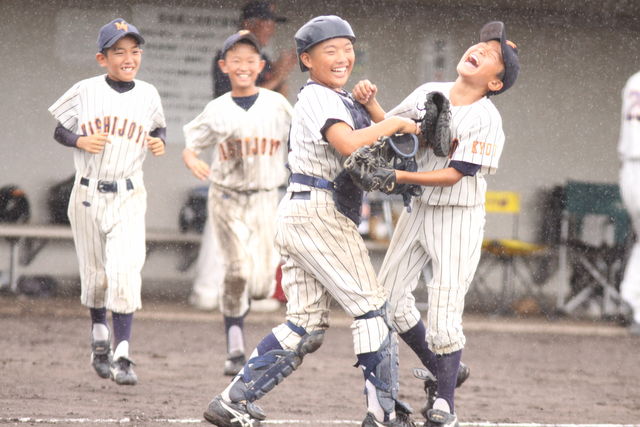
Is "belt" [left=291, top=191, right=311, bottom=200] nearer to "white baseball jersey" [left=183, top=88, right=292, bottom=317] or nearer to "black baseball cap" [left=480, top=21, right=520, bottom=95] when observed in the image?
"black baseball cap" [left=480, top=21, right=520, bottom=95]

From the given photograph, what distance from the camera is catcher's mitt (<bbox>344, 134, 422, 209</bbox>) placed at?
4.34 meters

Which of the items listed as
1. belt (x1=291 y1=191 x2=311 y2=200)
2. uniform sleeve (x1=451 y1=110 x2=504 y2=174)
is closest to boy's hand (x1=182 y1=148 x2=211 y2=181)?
belt (x1=291 y1=191 x2=311 y2=200)

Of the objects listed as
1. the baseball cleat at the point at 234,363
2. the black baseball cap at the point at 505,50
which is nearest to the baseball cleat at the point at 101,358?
the baseball cleat at the point at 234,363

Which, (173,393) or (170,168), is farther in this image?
(170,168)

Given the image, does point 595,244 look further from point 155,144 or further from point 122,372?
point 122,372

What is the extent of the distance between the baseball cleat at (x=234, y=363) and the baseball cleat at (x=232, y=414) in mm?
1966

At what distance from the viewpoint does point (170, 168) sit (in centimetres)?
1044

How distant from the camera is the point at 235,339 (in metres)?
6.63

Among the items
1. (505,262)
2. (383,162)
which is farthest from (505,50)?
(505,262)

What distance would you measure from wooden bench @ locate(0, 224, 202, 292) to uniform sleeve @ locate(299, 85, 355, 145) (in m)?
5.33

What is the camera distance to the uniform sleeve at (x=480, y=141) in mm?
4676

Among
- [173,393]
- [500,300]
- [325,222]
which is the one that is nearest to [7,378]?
[173,393]

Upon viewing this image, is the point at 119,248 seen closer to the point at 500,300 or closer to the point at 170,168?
the point at 170,168

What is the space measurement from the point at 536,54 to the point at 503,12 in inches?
20.7
